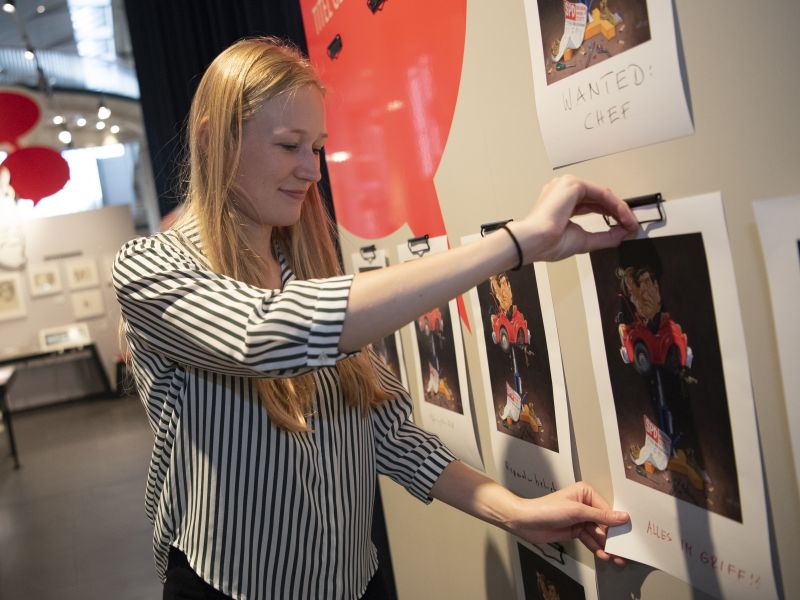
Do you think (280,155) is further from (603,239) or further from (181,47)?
(181,47)

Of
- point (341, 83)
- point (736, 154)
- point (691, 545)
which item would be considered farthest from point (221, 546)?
point (341, 83)

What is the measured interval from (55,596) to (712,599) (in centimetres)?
397

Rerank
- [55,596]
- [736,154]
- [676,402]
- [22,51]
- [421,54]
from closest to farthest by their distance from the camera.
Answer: [736,154], [676,402], [421,54], [55,596], [22,51]

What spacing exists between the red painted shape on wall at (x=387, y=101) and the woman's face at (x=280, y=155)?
10.2 inches

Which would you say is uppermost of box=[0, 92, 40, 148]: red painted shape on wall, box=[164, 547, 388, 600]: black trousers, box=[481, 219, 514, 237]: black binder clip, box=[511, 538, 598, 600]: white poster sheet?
box=[0, 92, 40, 148]: red painted shape on wall

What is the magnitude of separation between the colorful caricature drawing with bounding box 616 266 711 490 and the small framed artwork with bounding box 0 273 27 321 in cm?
1057

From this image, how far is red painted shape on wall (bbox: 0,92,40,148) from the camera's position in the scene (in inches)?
282

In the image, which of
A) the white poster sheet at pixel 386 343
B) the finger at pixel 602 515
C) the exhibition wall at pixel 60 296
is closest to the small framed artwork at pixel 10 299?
the exhibition wall at pixel 60 296

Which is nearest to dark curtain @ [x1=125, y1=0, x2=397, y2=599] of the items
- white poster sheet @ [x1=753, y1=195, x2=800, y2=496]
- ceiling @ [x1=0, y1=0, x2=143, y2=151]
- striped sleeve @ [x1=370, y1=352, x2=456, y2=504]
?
striped sleeve @ [x1=370, y1=352, x2=456, y2=504]

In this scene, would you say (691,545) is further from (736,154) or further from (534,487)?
(736,154)

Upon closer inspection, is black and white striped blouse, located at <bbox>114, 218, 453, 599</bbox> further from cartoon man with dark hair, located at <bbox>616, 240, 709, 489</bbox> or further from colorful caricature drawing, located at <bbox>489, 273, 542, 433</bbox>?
cartoon man with dark hair, located at <bbox>616, 240, 709, 489</bbox>

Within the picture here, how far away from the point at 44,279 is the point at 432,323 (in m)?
9.99

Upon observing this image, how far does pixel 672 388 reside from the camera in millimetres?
816

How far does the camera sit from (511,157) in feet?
3.45
